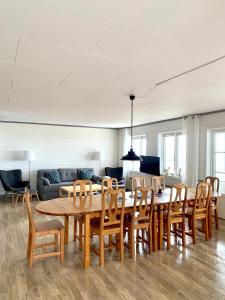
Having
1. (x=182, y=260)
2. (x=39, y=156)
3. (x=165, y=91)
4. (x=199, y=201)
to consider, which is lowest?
(x=182, y=260)

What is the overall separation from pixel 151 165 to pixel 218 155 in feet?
6.37

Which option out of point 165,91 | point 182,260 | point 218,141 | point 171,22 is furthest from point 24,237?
point 218,141

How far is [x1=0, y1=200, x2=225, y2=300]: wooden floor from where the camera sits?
2496 mm

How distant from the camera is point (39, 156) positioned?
7.76 metres

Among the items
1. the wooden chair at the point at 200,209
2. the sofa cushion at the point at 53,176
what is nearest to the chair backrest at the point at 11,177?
the sofa cushion at the point at 53,176

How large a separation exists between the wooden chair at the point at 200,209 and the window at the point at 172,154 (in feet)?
7.28

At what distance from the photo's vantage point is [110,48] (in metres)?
2.11

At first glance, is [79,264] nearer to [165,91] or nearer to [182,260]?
[182,260]

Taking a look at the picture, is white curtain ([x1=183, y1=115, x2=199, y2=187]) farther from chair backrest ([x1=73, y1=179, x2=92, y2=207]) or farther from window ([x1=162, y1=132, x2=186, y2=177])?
chair backrest ([x1=73, y1=179, x2=92, y2=207])

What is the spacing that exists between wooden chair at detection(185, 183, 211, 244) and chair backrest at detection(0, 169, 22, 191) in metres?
5.02

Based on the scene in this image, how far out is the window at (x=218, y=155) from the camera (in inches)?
210

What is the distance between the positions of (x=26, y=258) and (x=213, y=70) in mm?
3455

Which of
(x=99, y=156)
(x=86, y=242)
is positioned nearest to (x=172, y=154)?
(x=99, y=156)

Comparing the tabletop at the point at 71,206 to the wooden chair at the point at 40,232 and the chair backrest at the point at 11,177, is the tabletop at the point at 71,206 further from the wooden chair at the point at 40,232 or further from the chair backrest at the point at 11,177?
the chair backrest at the point at 11,177
